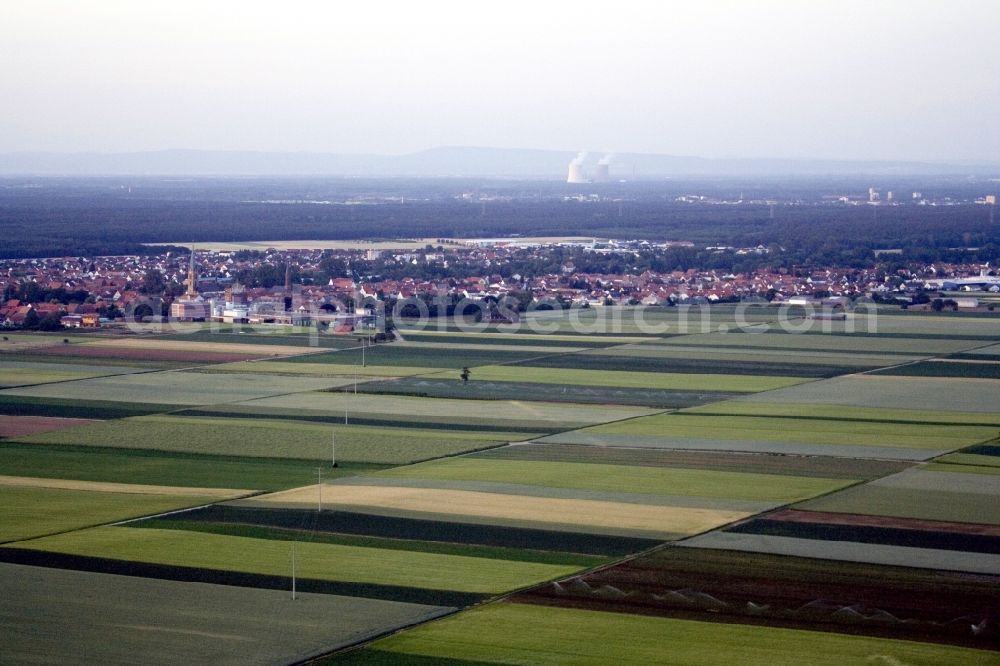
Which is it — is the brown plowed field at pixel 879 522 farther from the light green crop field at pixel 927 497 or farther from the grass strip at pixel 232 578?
the grass strip at pixel 232 578

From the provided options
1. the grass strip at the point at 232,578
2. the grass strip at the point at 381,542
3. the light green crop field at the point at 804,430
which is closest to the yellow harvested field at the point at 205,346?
the light green crop field at the point at 804,430

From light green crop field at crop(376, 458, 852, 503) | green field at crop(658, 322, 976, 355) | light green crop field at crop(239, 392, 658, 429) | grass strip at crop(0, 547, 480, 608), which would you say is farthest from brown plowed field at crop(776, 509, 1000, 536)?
green field at crop(658, 322, 976, 355)

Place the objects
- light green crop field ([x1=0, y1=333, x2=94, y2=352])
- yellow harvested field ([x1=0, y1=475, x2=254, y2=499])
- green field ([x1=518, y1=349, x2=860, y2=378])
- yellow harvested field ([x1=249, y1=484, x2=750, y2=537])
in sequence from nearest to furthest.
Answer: yellow harvested field ([x1=249, y1=484, x2=750, y2=537])
yellow harvested field ([x1=0, y1=475, x2=254, y2=499])
green field ([x1=518, y1=349, x2=860, y2=378])
light green crop field ([x1=0, y1=333, x2=94, y2=352])

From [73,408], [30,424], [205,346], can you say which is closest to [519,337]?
[205,346]

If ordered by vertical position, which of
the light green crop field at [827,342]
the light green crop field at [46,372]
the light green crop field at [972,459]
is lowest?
the light green crop field at [46,372]

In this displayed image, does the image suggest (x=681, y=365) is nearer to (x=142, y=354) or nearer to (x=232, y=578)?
(x=142, y=354)

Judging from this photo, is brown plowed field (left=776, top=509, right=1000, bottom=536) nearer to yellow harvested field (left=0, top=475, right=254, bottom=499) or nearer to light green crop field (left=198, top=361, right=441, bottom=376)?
yellow harvested field (left=0, top=475, right=254, bottom=499)
